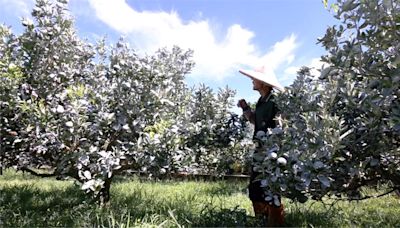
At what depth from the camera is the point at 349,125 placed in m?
2.67

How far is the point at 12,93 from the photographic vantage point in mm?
3430

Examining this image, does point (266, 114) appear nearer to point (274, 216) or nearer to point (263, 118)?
point (263, 118)

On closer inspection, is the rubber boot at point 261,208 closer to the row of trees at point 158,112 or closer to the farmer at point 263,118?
the farmer at point 263,118

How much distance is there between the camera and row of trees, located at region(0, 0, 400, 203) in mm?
2160

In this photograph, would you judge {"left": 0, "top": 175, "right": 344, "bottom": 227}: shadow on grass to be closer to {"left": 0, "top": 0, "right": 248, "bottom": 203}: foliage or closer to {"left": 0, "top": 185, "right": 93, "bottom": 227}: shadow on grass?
{"left": 0, "top": 185, "right": 93, "bottom": 227}: shadow on grass

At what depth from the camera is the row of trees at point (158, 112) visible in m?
2.16

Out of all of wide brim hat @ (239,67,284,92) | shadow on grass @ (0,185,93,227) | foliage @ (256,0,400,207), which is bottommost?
shadow on grass @ (0,185,93,227)

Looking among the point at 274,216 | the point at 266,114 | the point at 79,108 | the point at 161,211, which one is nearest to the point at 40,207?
the point at 161,211

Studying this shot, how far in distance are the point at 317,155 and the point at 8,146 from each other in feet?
9.38

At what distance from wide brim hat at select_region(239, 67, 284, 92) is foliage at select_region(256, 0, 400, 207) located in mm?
1032

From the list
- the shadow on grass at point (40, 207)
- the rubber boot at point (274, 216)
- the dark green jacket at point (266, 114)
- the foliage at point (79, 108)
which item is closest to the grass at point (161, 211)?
the shadow on grass at point (40, 207)

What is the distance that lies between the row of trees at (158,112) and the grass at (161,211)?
336 mm

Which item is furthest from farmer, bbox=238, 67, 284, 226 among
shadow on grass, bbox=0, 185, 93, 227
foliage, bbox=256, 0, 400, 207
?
shadow on grass, bbox=0, 185, 93, 227

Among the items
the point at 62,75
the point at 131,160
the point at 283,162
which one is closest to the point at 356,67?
the point at 283,162
